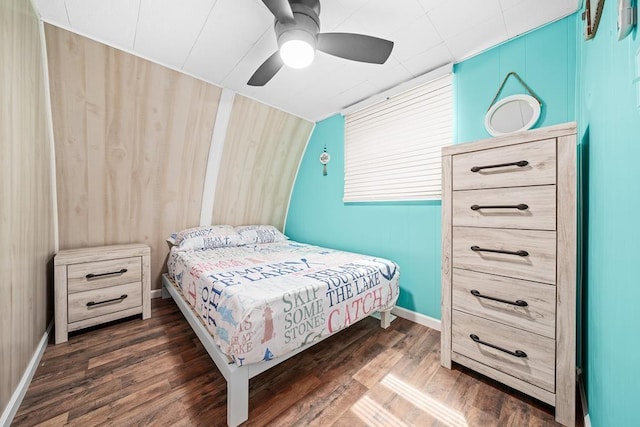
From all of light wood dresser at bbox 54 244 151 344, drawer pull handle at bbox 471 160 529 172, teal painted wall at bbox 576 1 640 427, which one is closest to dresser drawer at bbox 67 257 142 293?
light wood dresser at bbox 54 244 151 344

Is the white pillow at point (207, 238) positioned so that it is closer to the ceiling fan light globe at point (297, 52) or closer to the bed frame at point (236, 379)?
the bed frame at point (236, 379)

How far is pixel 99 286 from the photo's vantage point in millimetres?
2062

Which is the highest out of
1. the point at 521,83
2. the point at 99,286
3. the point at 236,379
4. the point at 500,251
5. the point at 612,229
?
the point at 521,83

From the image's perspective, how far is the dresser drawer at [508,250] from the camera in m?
1.21

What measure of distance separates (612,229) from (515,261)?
1.70 feet

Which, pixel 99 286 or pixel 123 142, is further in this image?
pixel 123 142

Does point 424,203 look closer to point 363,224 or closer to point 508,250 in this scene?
point 363,224

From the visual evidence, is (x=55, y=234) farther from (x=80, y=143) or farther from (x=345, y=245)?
(x=345, y=245)

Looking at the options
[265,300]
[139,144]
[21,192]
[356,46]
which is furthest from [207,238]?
[356,46]

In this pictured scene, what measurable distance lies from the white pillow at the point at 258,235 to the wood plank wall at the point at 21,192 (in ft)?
5.76

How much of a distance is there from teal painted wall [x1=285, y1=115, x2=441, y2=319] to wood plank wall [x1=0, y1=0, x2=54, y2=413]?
263cm

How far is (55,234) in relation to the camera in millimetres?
2166

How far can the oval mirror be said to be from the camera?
1680mm

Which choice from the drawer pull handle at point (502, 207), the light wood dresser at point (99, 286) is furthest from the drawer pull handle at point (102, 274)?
the drawer pull handle at point (502, 207)
